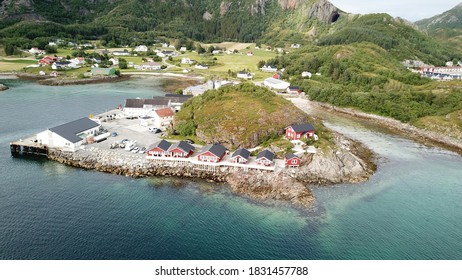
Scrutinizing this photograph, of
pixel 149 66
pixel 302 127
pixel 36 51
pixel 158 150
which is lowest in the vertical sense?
pixel 158 150

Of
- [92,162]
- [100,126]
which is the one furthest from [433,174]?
[100,126]

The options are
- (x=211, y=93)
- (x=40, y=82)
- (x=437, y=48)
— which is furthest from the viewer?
(x=437, y=48)

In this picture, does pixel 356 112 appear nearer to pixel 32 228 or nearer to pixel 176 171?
pixel 176 171

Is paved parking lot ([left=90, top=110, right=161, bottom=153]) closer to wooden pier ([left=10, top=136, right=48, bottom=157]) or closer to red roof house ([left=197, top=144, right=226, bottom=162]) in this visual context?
wooden pier ([left=10, top=136, right=48, bottom=157])

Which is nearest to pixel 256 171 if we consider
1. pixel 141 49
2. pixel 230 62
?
pixel 230 62

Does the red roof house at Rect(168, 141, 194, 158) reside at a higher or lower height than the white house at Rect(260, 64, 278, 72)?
lower

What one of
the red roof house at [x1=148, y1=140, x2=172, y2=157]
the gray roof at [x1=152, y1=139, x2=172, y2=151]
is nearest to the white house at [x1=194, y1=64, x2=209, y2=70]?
the gray roof at [x1=152, y1=139, x2=172, y2=151]

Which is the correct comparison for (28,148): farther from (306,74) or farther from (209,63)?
(209,63)

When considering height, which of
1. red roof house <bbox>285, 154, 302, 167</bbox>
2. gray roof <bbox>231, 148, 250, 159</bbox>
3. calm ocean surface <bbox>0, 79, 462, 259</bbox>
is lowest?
calm ocean surface <bbox>0, 79, 462, 259</bbox>
